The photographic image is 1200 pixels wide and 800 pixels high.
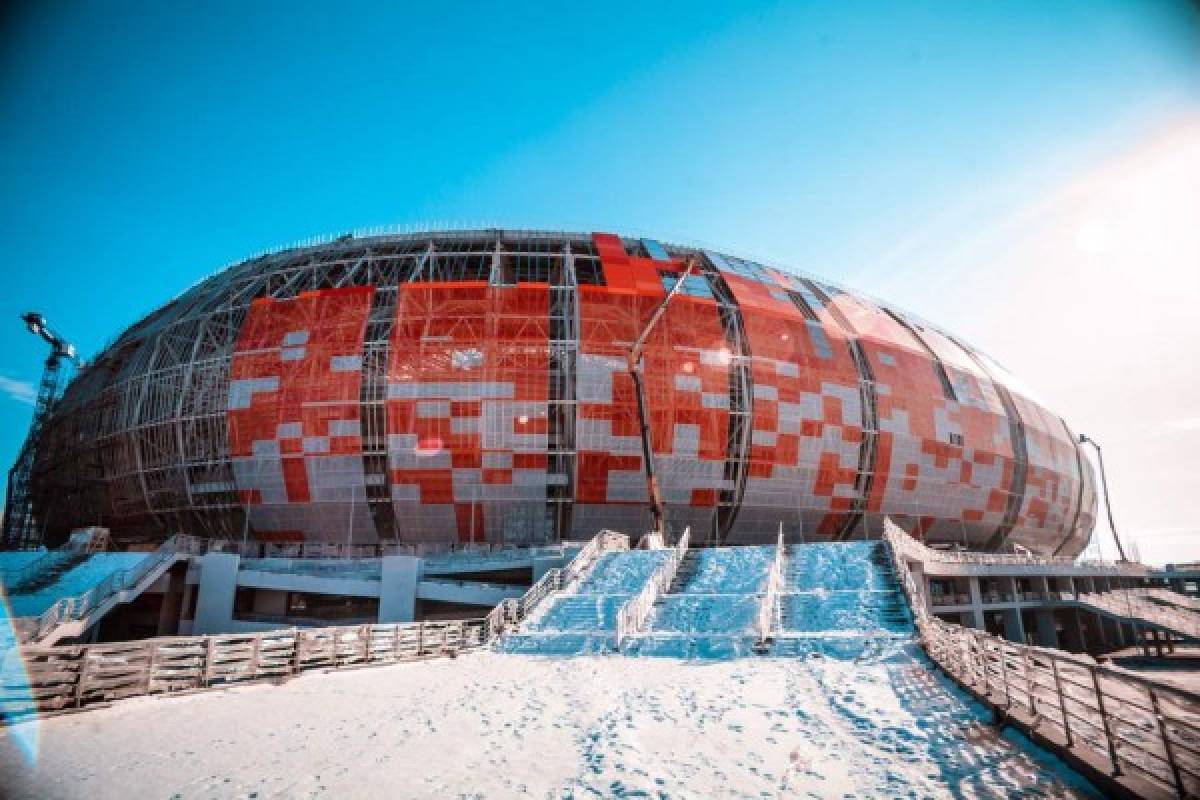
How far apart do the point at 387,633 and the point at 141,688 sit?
224 inches

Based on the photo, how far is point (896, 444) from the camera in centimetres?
3894

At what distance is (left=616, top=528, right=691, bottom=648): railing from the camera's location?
1589cm

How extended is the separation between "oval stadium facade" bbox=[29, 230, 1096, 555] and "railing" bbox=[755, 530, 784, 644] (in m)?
13.4

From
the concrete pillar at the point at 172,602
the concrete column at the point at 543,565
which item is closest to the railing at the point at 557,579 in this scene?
the concrete column at the point at 543,565

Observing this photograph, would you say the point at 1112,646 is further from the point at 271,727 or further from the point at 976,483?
the point at 271,727

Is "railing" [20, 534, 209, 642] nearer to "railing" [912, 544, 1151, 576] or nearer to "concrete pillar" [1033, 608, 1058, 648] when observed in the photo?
"railing" [912, 544, 1151, 576]

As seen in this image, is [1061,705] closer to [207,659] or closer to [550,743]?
[550,743]

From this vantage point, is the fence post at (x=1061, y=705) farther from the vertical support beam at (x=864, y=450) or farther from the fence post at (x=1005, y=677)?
the vertical support beam at (x=864, y=450)

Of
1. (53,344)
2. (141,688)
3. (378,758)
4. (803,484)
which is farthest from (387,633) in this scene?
(53,344)

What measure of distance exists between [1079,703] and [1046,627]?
135 feet

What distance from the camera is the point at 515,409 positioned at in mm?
33062

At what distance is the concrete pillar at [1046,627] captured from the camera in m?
36.8

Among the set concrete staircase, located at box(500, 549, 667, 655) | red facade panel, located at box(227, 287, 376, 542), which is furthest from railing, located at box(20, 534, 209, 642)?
concrete staircase, located at box(500, 549, 667, 655)

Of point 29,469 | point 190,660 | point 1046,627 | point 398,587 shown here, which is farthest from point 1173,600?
point 29,469
